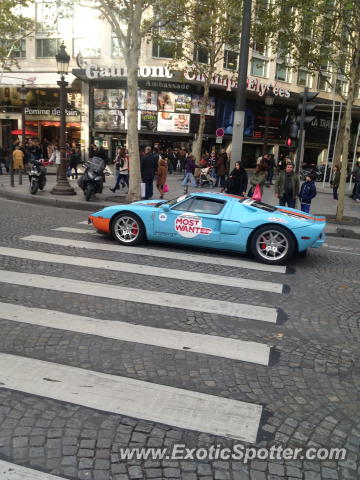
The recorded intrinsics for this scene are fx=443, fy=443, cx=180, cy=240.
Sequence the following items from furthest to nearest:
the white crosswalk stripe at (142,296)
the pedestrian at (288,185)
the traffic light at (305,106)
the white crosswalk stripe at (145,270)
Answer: the pedestrian at (288,185)
the traffic light at (305,106)
the white crosswalk stripe at (145,270)
the white crosswalk stripe at (142,296)

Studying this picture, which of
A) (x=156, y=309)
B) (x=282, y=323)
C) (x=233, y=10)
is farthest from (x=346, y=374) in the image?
(x=233, y=10)

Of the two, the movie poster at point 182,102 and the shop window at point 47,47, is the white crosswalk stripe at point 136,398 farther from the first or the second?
the shop window at point 47,47

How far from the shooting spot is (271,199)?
1848 centimetres

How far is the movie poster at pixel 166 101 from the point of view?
3247cm

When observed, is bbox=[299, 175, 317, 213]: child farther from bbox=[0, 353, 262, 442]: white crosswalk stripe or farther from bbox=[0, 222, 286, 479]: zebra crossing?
bbox=[0, 353, 262, 442]: white crosswalk stripe

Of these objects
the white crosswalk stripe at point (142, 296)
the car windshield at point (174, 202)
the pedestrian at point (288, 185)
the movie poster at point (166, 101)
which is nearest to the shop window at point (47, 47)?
the movie poster at point (166, 101)

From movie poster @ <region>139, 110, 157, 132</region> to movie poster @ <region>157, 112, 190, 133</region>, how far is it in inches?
16.0

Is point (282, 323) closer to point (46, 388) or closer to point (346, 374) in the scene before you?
point (346, 374)

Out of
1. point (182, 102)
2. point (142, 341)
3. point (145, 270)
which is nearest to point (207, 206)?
point (145, 270)

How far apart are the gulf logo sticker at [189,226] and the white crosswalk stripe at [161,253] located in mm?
406

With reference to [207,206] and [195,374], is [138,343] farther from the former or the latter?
[207,206]

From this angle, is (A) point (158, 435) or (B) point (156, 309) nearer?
(A) point (158, 435)

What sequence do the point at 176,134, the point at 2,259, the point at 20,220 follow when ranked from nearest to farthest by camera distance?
the point at 2,259
the point at 20,220
the point at 176,134

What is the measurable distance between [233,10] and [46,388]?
77.6ft
